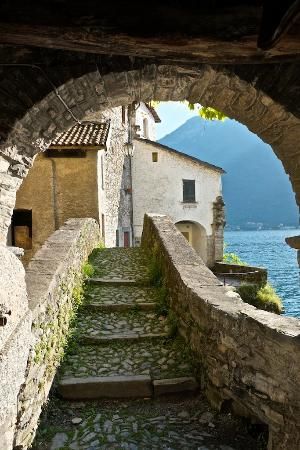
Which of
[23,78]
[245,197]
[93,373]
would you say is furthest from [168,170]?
[245,197]

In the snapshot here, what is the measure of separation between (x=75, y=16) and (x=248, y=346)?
116 inches

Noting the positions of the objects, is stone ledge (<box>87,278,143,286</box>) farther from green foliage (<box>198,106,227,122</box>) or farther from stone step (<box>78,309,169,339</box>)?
green foliage (<box>198,106,227,122</box>)

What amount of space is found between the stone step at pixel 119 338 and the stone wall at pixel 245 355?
0.40 metres

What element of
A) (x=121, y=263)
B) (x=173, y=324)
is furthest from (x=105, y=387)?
(x=121, y=263)

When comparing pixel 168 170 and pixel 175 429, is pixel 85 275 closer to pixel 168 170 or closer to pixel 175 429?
pixel 175 429

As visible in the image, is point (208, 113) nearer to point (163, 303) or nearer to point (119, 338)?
point (119, 338)

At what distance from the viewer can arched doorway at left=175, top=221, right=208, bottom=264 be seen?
2419cm

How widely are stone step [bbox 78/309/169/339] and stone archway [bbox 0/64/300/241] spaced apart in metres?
3.20

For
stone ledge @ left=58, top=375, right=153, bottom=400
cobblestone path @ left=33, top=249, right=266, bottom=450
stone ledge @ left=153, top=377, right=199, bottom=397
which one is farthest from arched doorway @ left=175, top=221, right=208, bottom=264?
stone ledge @ left=58, top=375, right=153, bottom=400

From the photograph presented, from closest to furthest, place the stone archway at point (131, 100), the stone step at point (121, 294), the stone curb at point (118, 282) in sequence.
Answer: the stone archway at point (131, 100)
the stone step at point (121, 294)
the stone curb at point (118, 282)

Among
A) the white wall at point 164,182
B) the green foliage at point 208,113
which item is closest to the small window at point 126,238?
the white wall at point 164,182

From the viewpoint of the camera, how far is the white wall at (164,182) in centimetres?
2367

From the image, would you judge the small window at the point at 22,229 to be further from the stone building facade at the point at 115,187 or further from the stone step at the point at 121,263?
the stone step at the point at 121,263

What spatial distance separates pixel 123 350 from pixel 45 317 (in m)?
1.39
